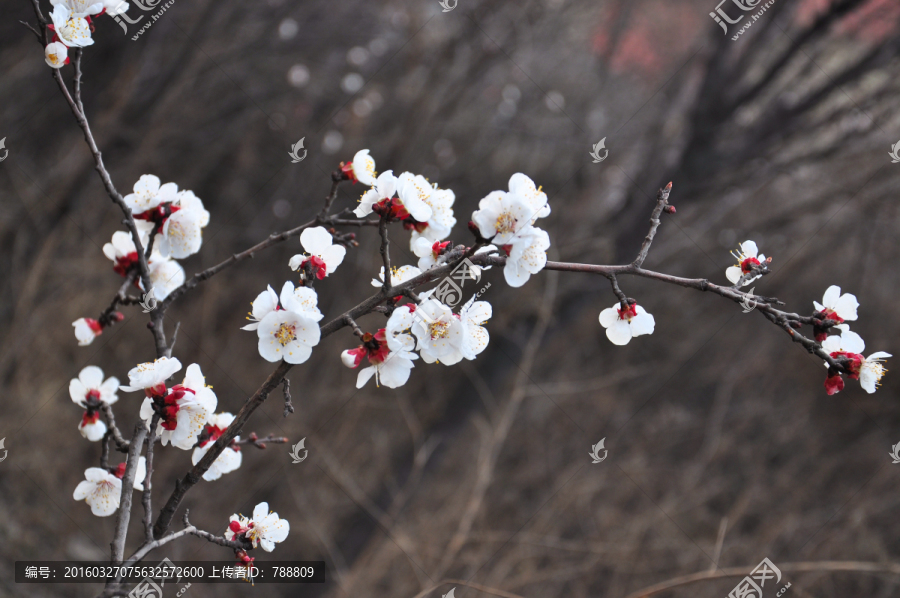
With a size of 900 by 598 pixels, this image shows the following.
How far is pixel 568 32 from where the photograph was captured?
464 centimetres

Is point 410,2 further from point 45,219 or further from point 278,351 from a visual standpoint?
point 278,351

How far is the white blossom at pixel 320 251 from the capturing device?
0.96 m

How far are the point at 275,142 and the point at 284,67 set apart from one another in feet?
2.04

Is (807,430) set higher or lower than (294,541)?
lower

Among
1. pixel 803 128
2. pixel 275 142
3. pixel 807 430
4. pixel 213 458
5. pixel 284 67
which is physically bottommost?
pixel 807 430

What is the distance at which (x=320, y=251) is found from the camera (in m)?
0.99

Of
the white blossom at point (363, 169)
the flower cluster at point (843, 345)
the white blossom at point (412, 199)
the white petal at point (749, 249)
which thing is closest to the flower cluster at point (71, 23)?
the white blossom at point (363, 169)

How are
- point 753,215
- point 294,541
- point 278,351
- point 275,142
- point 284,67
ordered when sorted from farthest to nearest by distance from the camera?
point 753,215, point 275,142, point 284,67, point 294,541, point 278,351

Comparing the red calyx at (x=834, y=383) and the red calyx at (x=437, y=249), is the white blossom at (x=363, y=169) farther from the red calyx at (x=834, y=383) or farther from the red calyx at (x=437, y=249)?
the red calyx at (x=834, y=383)

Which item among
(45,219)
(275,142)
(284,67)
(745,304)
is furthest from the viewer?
(275,142)

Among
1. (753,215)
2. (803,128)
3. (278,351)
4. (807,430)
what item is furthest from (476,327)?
(807,430)

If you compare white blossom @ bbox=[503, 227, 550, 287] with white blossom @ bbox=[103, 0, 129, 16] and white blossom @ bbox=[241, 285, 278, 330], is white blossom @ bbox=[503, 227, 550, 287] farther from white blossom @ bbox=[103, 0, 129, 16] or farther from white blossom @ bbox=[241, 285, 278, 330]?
white blossom @ bbox=[103, 0, 129, 16]

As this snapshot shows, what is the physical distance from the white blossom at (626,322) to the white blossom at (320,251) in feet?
1.65

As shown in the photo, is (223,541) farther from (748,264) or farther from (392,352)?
(748,264)
